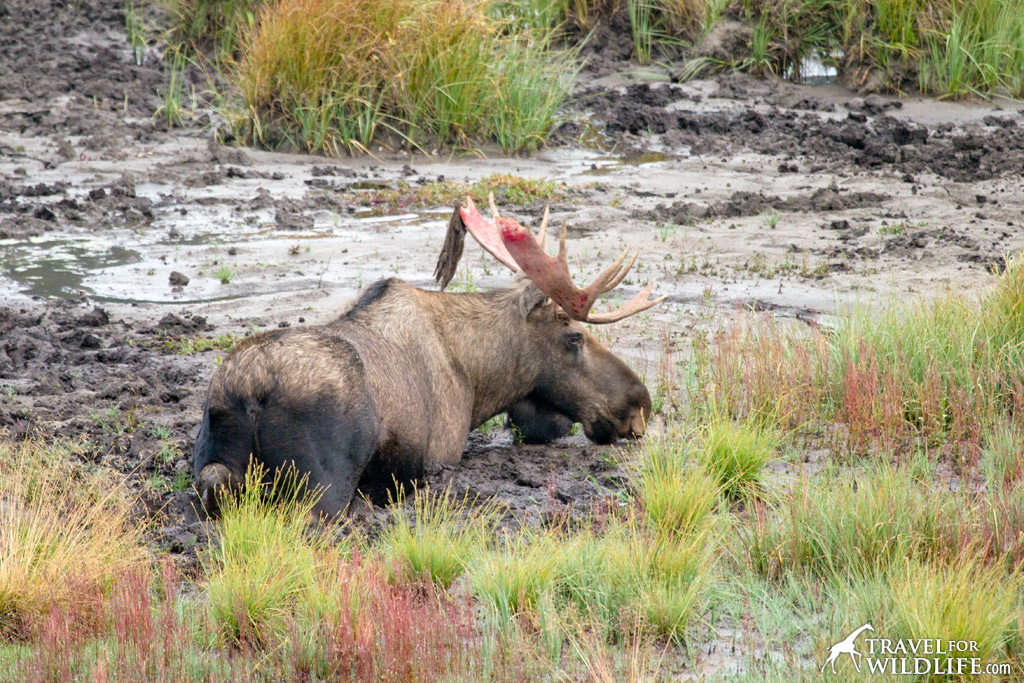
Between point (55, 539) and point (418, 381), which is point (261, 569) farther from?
point (418, 381)

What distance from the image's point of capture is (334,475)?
5086mm

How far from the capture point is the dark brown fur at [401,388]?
4965mm

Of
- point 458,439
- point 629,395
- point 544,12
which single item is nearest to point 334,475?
point 458,439

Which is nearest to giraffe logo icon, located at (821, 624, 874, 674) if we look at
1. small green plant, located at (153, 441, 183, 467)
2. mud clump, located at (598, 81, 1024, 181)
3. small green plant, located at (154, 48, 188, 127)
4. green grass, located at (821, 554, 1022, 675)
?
green grass, located at (821, 554, 1022, 675)

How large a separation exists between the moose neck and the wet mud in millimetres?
365

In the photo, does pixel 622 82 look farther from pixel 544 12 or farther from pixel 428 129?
pixel 428 129

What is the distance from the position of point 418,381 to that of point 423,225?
5.37 meters

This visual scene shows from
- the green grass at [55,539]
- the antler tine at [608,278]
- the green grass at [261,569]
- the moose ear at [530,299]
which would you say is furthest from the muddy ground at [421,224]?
the antler tine at [608,278]

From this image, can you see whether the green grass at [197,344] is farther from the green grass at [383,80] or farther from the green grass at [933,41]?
the green grass at [933,41]

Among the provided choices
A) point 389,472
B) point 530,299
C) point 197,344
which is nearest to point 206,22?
point 197,344

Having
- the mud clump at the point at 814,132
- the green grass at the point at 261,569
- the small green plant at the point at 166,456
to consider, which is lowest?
the small green plant at the point at 166,456

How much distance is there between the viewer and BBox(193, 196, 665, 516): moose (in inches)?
196

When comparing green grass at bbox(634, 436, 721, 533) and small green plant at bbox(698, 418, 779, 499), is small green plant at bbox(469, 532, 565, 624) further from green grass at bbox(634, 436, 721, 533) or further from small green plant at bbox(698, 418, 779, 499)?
small green plant at bbox(698, 418, 779, 499)

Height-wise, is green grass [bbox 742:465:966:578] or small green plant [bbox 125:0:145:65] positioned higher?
small green plant [bbox 125:0:145:65]
